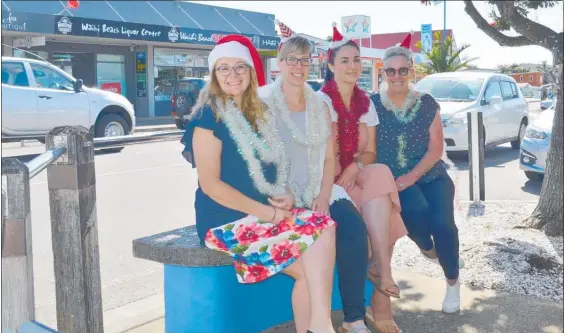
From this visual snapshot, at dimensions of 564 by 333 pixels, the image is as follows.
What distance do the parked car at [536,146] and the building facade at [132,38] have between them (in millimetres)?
13741

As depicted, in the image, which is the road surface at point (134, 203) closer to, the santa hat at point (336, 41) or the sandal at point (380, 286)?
the sandal at point (380, 286)

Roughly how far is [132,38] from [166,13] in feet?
→ 8.20

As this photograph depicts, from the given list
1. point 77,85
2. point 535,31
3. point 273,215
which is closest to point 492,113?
point 535,31

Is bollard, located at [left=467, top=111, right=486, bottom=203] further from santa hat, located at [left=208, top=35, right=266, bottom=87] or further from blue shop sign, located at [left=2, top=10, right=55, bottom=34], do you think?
blue shop sign, located at [left=2, top=10, right=55, bottom=34]

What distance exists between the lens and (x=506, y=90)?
1202cm

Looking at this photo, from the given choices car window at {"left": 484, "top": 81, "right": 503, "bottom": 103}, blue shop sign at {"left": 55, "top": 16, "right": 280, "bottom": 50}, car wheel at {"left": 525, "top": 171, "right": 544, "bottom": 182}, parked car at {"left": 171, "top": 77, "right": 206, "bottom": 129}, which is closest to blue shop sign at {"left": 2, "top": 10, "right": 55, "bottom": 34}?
blue shop sign at {"left": 55, "top": 16, "right": 280, "bottom": 50}

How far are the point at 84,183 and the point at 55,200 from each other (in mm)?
139

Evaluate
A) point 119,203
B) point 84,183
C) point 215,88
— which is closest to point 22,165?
point 84,183

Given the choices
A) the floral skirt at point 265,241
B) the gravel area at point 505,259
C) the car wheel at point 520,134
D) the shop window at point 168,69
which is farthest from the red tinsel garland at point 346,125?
the shop window at point 168,69

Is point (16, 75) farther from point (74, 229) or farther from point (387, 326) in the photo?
point (387, 326)

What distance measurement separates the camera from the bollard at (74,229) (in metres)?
2.67

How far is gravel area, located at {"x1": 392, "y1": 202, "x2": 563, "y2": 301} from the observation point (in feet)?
13.3

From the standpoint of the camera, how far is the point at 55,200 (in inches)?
106

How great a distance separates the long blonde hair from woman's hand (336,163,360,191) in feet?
2.15
